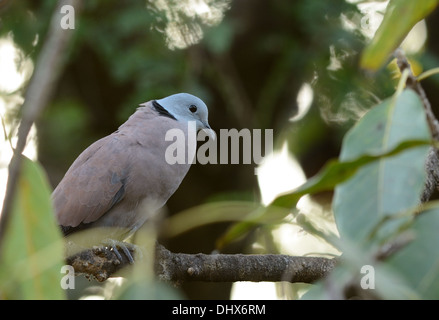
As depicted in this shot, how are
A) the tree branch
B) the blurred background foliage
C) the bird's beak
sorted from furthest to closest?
1. the blurred background foliage
2. the bird's beak
3. the tree branch

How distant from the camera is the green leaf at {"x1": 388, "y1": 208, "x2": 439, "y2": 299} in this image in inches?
20.4

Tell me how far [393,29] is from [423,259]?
0.20 m

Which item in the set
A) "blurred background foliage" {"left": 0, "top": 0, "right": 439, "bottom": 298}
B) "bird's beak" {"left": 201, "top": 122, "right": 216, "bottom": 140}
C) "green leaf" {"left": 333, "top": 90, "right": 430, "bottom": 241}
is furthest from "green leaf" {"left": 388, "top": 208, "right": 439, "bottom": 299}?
"blurred background foliage" {"left": 0, "top": 0, "right": 439, "bottom": 298}

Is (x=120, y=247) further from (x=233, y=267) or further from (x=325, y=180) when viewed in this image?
(x=325, y=180)

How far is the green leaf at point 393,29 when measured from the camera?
54 centimetres

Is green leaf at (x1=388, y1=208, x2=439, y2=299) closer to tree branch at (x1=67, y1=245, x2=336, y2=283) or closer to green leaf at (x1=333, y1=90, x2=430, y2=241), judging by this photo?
green leaf at (x1=333, y1=90, x2=430, y2=241)

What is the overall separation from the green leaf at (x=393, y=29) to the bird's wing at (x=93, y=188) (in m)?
1.35

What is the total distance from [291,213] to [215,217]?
81mm

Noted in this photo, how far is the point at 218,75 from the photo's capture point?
2.87 meters

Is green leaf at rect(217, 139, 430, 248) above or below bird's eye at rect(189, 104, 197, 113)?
below

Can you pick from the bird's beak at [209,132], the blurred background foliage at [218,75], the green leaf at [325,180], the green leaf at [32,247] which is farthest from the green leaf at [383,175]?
the blurred background foliage at [218,75]

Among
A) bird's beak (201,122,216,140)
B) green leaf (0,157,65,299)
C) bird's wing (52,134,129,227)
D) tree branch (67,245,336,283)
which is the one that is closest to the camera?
green leaf (0,157,65,299)

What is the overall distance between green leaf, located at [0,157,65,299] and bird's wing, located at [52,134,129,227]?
1286 millimetres

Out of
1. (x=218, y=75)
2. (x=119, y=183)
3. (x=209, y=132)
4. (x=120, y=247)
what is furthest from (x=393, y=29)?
(x=218, y=75)
